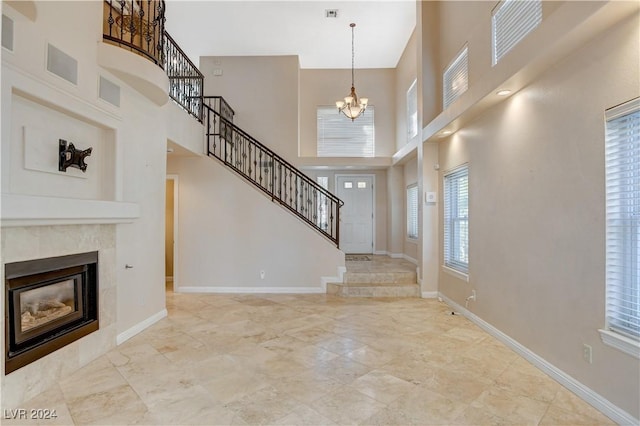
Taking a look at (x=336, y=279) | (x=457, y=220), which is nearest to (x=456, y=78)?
(x=457, y=220)

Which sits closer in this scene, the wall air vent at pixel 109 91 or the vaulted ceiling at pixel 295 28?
the wall air vent at pixel 109 91

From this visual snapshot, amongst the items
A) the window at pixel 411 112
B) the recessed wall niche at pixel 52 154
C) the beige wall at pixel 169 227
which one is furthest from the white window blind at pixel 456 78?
the beige wall at pixel 169 227

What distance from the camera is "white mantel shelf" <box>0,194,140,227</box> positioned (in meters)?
2.18

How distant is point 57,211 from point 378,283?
4812 millimetres

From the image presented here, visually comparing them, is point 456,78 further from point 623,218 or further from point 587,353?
point 587,353

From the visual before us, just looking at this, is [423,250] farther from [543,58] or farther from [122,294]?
[122,294]

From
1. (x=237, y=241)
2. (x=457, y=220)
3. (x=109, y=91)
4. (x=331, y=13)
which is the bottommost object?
(x=237, y=241)

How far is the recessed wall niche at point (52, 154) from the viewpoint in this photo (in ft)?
7.96

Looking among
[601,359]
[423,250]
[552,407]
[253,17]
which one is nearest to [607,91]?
[601,359]

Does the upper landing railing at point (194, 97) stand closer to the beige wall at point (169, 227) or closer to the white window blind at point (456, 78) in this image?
the beige wall at point (169, 227)

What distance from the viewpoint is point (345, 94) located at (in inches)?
331

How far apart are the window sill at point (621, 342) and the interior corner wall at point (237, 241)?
13.2ft

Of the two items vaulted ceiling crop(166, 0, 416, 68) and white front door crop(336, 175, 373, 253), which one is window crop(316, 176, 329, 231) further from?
vaulted ceiling crop(166, 0, 416, 68)

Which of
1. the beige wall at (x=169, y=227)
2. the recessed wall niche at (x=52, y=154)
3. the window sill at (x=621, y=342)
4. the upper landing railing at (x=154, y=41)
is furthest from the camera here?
the beige wall at (x=169, y=227)
